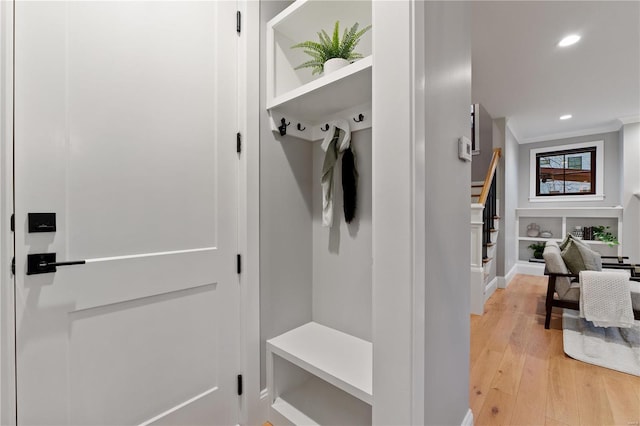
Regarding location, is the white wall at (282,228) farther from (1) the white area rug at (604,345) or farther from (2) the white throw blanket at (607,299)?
(2) the white throw blanket at (607,299)

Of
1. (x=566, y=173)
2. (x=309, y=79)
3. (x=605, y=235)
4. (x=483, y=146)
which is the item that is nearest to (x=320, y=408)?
(x=309, y=79)

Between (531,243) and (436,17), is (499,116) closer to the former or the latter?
(531,243)

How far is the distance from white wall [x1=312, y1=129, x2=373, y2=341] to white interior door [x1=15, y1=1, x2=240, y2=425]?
58cm

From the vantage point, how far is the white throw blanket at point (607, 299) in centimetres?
237

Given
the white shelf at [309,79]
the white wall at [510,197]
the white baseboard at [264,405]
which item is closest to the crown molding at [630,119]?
the white wall at [510,197]

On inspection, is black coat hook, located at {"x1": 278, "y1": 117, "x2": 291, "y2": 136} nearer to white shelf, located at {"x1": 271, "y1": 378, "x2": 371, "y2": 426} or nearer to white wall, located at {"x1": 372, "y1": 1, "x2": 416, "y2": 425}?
white wall, located at {"x1": 372, "y1": 1, "x2": 416, "y2": 425}

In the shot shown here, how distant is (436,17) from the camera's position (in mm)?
1079

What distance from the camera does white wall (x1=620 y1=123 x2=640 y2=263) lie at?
4.30 metres

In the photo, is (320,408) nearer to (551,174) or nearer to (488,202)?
(488,202)

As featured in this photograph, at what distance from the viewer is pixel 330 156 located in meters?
1.62

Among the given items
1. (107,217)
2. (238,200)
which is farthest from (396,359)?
(107,217)

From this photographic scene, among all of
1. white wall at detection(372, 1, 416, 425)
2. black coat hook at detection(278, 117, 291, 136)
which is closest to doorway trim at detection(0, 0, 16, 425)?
black coat hook at detection(278, 117, 291, 136)

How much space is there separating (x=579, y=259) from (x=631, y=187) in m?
2.87

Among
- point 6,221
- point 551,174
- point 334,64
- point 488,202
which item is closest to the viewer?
point 6,221
